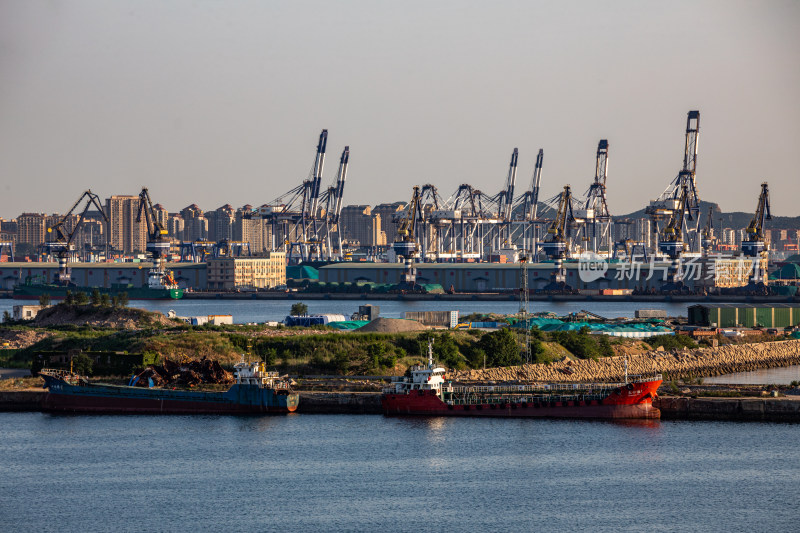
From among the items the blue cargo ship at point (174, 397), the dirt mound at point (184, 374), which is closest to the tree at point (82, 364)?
the blue cargo ship at point (174, 397)

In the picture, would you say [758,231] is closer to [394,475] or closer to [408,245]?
[408,245]

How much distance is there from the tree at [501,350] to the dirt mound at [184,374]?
12.4 meters

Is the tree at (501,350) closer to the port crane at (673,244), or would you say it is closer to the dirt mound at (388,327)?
the dirt mound at (388,327)

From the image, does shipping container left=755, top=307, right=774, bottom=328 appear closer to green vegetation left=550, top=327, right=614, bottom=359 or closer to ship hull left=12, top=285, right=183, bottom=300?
green vegetation left=550, top=327, right=614, bottom=359

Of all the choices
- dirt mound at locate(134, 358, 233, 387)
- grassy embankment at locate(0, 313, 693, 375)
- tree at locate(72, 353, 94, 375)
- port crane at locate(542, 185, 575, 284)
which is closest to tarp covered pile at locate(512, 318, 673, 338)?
grassy embankment at locate(0, 313, 693, 375)

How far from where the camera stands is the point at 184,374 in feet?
165

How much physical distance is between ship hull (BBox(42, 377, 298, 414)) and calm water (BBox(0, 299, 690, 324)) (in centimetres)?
5838

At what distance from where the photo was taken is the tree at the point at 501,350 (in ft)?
184

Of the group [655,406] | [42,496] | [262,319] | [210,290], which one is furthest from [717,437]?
[210,290]

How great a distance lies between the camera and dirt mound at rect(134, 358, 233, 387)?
50.3 m

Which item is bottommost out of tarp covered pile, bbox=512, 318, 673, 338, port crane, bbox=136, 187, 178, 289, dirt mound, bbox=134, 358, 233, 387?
dirt mound, bbox=134, 358, 233, 387

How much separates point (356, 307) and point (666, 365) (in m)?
73.4

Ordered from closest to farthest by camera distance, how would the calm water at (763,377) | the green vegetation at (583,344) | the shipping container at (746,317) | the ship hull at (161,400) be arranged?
the ship hull at (161,400), the calm water at (763,377), the green vegetation at (583,344), the shipping container at (746,317)

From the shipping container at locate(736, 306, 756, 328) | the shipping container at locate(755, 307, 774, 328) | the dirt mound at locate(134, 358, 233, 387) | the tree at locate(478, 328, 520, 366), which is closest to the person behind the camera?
the dirt mound at locate(134, 358, 233, 387)
